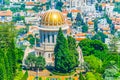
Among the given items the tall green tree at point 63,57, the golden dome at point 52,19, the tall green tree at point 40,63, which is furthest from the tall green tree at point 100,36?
the tall green tree at point 40,63

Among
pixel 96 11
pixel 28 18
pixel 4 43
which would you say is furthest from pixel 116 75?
pixel 96 11

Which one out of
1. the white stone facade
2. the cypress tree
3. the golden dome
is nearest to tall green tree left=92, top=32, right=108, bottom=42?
the white stone facade

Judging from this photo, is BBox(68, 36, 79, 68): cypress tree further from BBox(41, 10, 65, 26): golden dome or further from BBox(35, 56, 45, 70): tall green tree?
BBox(35, 56, 45, 70): tall green tree

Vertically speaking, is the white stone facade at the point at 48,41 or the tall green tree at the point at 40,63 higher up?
the white stone facade at the point at 48,41

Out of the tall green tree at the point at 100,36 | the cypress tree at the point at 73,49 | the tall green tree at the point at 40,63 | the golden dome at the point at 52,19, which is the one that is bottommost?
the tall green tree at the point at 100,36

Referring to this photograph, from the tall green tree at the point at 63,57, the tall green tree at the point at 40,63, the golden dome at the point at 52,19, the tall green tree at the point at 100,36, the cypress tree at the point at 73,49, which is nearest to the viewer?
the tall green tree at the point at 63,57

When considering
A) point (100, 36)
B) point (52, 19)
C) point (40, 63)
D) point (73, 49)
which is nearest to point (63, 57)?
point (40, 63)

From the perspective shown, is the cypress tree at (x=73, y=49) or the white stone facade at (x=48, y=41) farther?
the white stone facade at (x=48, y=41)

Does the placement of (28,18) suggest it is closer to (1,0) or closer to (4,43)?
(1,0)

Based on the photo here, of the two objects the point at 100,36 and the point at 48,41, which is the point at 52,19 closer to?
the point at 48,41

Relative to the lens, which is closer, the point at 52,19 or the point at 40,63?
the point at 40,63

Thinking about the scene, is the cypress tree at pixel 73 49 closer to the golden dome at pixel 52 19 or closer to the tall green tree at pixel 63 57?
the tall green tree at pixel 63 57
